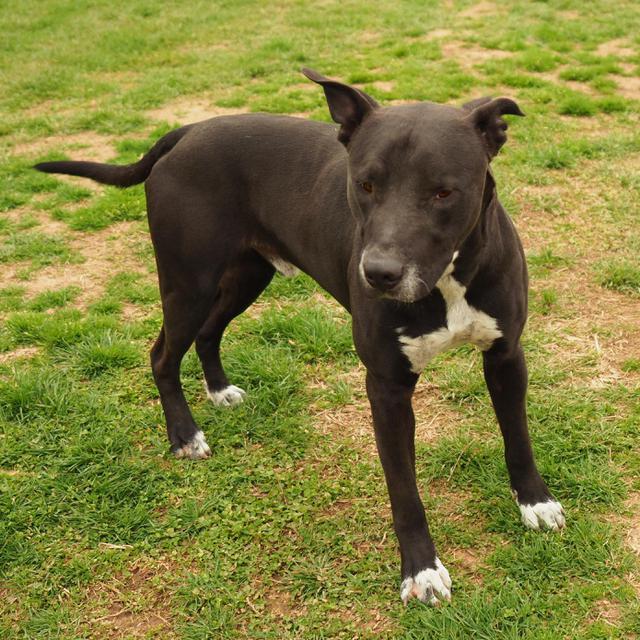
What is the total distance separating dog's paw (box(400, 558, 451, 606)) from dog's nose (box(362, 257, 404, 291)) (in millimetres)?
1195

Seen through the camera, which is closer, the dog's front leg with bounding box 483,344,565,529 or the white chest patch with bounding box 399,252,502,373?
the white chest patch with bounding box 399,252,502,373

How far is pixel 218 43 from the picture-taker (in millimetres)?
10781

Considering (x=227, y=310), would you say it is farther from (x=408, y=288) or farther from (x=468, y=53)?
(x=468, y=53)

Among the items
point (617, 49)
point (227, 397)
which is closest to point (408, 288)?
point (227, 397)

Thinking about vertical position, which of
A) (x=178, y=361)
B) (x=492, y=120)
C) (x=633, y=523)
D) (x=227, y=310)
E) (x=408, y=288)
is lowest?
(x=633, y=523)

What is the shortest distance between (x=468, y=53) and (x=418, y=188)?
7.39 metres

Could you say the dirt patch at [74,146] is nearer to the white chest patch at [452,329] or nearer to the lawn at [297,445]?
the lawn at [297,445]

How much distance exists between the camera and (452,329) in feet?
9.43

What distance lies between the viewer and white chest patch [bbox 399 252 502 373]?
2820 millimetres

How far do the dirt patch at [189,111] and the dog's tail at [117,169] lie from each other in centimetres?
417

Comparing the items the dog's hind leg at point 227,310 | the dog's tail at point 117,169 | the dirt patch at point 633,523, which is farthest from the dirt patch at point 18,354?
the dirt patch at point 633,523

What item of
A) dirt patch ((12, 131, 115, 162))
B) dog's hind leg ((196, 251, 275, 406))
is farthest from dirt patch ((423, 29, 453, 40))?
dog's hind leg ((196, 251, 275, 406))

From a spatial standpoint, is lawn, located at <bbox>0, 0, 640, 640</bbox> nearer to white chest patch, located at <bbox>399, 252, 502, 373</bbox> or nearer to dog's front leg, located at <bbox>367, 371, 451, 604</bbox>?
dog's front leg, located at <bbox>367, 371, 451, 604</bbox>

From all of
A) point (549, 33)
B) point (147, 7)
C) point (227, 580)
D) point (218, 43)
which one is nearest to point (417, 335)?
point (227, 580)
